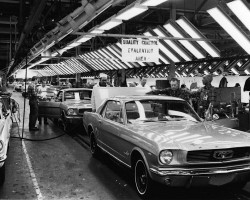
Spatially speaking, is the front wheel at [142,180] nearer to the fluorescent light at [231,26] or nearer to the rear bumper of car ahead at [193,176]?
the rear bumper of car ahead at [193,176]

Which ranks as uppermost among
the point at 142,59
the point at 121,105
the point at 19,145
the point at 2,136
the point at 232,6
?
the point at 232,6

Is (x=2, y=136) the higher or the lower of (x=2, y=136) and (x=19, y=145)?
the higher

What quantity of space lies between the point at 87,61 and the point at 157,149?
77.1 feet

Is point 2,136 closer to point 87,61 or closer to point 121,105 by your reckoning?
point 121,105

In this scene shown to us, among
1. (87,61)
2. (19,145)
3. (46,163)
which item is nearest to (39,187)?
(46,163)

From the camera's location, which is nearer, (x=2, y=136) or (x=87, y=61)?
(x=2, y=136)

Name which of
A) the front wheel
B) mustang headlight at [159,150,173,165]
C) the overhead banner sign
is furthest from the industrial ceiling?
mustang headlight at [159,150,173,165]

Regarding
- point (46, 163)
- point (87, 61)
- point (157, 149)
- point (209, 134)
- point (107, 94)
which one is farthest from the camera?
point (87, 61)

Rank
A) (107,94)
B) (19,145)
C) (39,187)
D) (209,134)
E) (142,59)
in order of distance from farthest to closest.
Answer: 1. (142,59)
2. (107,94)
3. (19,145)
4. (39,187)
5. (209,134)

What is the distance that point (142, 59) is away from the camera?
11.6 metres

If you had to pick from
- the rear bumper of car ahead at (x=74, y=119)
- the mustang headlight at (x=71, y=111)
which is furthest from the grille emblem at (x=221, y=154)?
the mustang headlight at (x=71, y=111)

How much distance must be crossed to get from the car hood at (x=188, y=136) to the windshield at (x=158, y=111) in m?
0.24

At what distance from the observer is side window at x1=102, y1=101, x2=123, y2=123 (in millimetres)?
6080

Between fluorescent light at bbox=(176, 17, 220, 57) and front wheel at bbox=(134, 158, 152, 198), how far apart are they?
8.79 m
